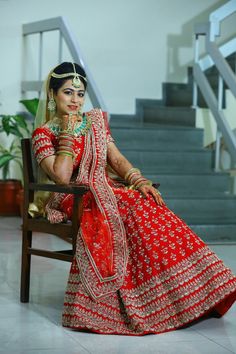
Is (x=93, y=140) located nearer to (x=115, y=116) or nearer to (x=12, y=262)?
(x=12, y=262)

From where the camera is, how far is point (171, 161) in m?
7.12

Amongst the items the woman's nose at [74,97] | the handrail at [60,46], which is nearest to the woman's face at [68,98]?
the woman's nose at [74,97]

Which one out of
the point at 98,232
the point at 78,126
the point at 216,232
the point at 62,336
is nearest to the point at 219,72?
the point at 216,232

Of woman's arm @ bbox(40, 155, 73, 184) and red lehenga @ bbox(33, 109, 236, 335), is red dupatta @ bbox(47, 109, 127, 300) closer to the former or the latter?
red lehenga @ bbox(33, 109, 236, 335)

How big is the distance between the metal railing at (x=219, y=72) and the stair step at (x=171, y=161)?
14 cm

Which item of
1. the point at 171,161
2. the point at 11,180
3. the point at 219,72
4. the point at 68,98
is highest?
the point at 219,72

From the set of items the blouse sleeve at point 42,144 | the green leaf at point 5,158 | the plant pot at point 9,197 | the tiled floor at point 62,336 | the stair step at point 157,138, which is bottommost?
the plant pot at point 9,197

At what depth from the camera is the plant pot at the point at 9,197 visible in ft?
25.4

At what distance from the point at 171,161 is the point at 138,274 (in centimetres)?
357

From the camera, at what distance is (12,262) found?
517 cm

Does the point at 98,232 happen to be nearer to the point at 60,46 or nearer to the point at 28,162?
the point at 28,162

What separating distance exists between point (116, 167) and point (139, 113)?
4310 mm

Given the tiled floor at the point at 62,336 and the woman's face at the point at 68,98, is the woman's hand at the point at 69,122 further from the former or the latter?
the tiled floor at the point at 62,336

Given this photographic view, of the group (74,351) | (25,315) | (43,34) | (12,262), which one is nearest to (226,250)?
(12,262)
